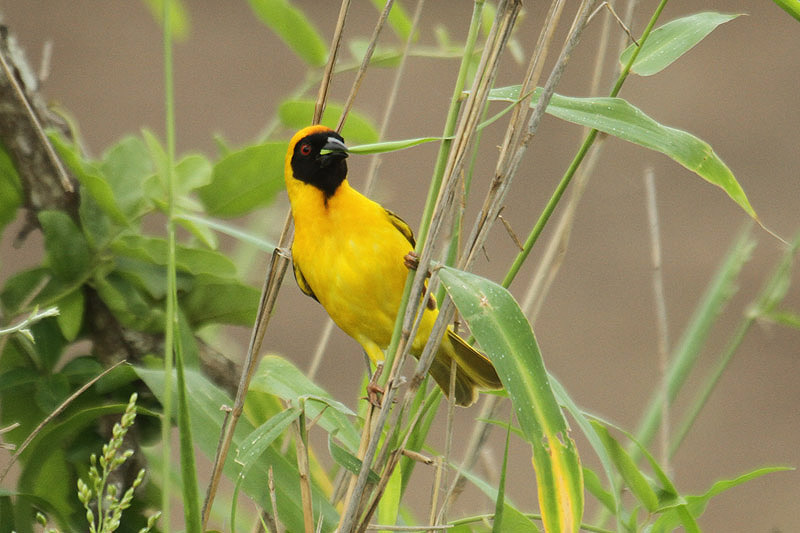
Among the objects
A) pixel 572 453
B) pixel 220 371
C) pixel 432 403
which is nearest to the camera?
pixel 572 453

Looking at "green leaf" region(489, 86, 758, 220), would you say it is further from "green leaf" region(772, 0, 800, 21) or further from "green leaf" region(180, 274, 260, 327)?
"green leaf" region(180, 274, 260, 327)

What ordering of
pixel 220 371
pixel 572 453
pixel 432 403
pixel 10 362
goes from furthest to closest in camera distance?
pixel 220 371 → pixel 10 362 → pixel 432 403 → pixel 572 453

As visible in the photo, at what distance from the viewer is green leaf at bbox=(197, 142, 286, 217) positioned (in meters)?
0.94

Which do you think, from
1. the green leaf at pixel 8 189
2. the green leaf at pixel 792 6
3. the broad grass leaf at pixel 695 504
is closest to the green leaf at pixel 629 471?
the broad grass leaf at pixel 695 504

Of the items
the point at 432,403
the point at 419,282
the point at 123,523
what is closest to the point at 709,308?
the point at 432,403

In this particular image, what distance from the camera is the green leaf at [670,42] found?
2.29 ft

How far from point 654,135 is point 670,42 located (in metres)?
0.12

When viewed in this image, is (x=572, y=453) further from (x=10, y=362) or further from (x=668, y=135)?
(x=10, y=362)

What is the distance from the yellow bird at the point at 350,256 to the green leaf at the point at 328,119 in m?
0.09

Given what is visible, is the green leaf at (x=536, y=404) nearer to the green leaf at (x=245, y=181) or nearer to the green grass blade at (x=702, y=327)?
the green leaf at (x=245, y=181)

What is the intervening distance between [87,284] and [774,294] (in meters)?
0.76

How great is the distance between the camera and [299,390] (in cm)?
81

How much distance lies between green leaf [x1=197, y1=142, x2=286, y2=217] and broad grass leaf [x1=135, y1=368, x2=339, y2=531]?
0.24m

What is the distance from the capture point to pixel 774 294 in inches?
41.7
